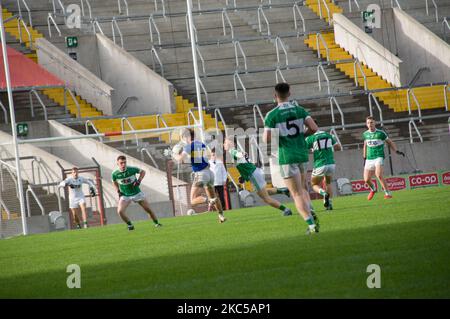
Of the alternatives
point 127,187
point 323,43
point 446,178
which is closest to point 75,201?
point 127,187

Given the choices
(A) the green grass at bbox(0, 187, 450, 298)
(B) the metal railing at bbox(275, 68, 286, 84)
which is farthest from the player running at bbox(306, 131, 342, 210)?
(B) the metal railing at bbox(275, 68, 286, 84)

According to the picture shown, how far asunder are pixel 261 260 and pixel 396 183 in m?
22.4

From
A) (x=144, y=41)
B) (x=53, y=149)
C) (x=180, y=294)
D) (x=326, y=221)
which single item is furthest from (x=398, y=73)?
(x=180, y=294)

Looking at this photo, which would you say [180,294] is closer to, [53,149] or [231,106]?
[53,149]

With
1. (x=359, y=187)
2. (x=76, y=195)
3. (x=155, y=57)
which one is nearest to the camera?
(x=76, y=195)

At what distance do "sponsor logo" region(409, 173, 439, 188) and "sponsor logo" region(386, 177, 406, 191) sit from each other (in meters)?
0.28

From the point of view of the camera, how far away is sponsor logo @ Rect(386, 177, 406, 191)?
3459 centimetres

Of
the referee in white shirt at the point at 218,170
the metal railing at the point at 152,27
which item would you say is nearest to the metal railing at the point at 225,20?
the metal railing at the point at 152,27

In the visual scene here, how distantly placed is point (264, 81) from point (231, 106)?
3451 millimetres

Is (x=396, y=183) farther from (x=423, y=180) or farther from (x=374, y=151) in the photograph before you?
(x=374, y=151)

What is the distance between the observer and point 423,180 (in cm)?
3466

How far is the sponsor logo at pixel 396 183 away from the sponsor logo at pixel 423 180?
283mm

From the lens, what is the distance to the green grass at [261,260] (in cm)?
995
